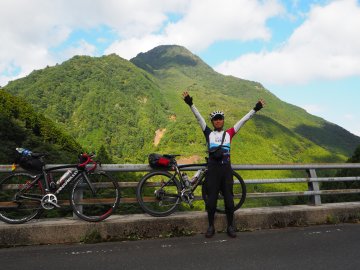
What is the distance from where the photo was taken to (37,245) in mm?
5363

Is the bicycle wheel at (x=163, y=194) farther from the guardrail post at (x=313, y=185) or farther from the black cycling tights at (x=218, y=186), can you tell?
the guardrail post at (x=313, y=185)

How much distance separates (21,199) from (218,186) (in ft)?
10.3

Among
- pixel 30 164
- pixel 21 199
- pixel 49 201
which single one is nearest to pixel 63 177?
pixel 49 201

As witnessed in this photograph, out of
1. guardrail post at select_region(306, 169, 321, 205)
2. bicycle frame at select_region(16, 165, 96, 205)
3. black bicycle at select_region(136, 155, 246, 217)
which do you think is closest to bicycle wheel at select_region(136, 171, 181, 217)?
black bicycle at select_region(136, 155, 246, 217)

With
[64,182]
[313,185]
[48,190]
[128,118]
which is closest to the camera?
[48,190]

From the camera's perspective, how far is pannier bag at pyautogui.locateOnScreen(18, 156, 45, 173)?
19.0 feet

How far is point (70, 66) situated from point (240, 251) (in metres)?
186

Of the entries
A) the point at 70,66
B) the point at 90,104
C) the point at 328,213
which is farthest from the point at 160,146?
the point at 328,213

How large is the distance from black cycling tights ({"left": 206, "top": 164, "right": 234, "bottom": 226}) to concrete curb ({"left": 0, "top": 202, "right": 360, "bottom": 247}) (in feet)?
1.00

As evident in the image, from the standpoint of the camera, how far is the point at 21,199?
→ 5.68 metres

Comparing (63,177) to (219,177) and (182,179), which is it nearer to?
(182,179)

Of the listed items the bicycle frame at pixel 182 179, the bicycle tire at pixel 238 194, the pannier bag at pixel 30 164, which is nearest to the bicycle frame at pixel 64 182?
the pannier bag at pixel 30 164

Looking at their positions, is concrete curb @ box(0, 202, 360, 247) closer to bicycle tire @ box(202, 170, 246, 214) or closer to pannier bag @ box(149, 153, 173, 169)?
bicycle tire @ box(202, 170, 246, 214)

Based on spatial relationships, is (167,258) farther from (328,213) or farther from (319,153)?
(319,153)
